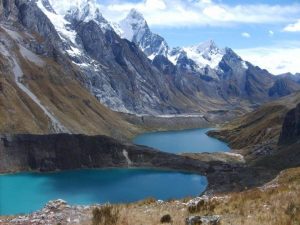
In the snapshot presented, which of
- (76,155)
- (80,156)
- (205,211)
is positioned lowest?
(80,156)

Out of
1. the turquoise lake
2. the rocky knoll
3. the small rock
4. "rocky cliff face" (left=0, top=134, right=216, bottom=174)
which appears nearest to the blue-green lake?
the turquoise lake

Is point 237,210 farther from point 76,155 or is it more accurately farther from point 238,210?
point 76,155

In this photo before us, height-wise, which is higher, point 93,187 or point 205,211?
point 205,211

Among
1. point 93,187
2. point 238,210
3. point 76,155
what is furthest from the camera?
point 76,155

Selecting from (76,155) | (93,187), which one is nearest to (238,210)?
(93,187)

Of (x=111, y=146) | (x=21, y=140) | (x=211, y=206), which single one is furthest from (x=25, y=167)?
(x=211, y=206)

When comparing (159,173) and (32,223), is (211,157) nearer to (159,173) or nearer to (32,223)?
(159,173)

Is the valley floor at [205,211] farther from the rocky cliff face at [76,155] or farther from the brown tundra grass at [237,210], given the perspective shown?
the rocky cliff face at [76,155]

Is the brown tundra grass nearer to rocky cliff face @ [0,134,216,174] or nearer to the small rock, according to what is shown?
the small rock
